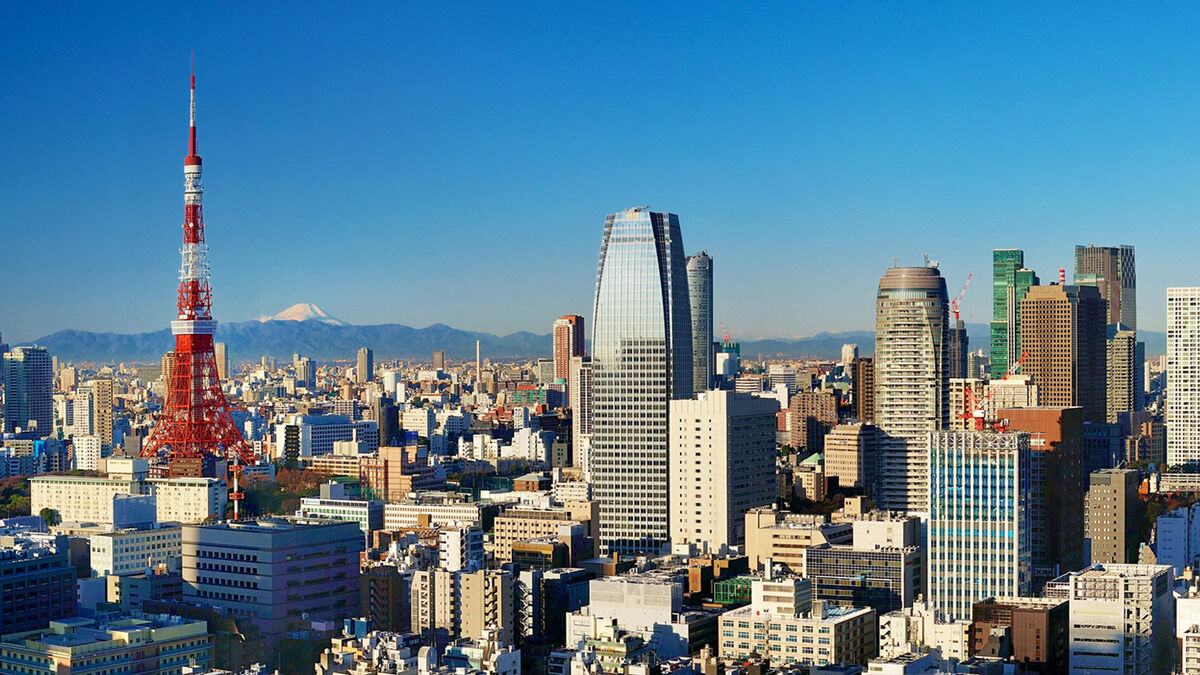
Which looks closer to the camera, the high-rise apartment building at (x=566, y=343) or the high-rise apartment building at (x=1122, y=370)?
the high-rise apartment building at (x=1122, y=370)

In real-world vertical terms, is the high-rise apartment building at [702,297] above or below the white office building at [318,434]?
above

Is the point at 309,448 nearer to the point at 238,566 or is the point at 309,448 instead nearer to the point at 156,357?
the point at 156,357

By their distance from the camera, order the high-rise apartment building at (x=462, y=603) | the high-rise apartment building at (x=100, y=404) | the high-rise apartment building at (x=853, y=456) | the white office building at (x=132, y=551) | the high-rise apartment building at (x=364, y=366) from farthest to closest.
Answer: the high-rise apartment building at (x=364, y=366) < the high-rise apartment building at (x=100, y=404) < the high-rise apartment building at (x=853, y=456) < the white office building at (x=132, y=551) < the high-rise apartment building at (x=462, y=603)

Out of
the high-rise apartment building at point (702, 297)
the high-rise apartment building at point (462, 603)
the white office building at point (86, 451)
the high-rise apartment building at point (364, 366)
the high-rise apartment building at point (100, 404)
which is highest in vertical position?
the high-rise apartment building at point (702, 297)

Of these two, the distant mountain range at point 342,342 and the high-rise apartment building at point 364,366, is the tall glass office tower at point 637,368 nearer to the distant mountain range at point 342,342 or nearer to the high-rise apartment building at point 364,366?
the distant mountain range at point 342,342

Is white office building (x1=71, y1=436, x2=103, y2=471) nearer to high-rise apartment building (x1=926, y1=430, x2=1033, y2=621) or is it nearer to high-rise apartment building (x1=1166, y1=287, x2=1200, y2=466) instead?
high-rise apartment building (x1=926, y1=430, x2=1033, y2=621)

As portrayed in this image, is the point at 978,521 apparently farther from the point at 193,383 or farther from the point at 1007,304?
the point at 1007,304

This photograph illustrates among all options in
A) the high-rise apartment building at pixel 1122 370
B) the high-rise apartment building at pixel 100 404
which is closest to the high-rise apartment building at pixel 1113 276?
the high-rise apartment building at pixel 1122 370

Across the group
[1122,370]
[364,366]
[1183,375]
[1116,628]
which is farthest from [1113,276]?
[1116,628]
